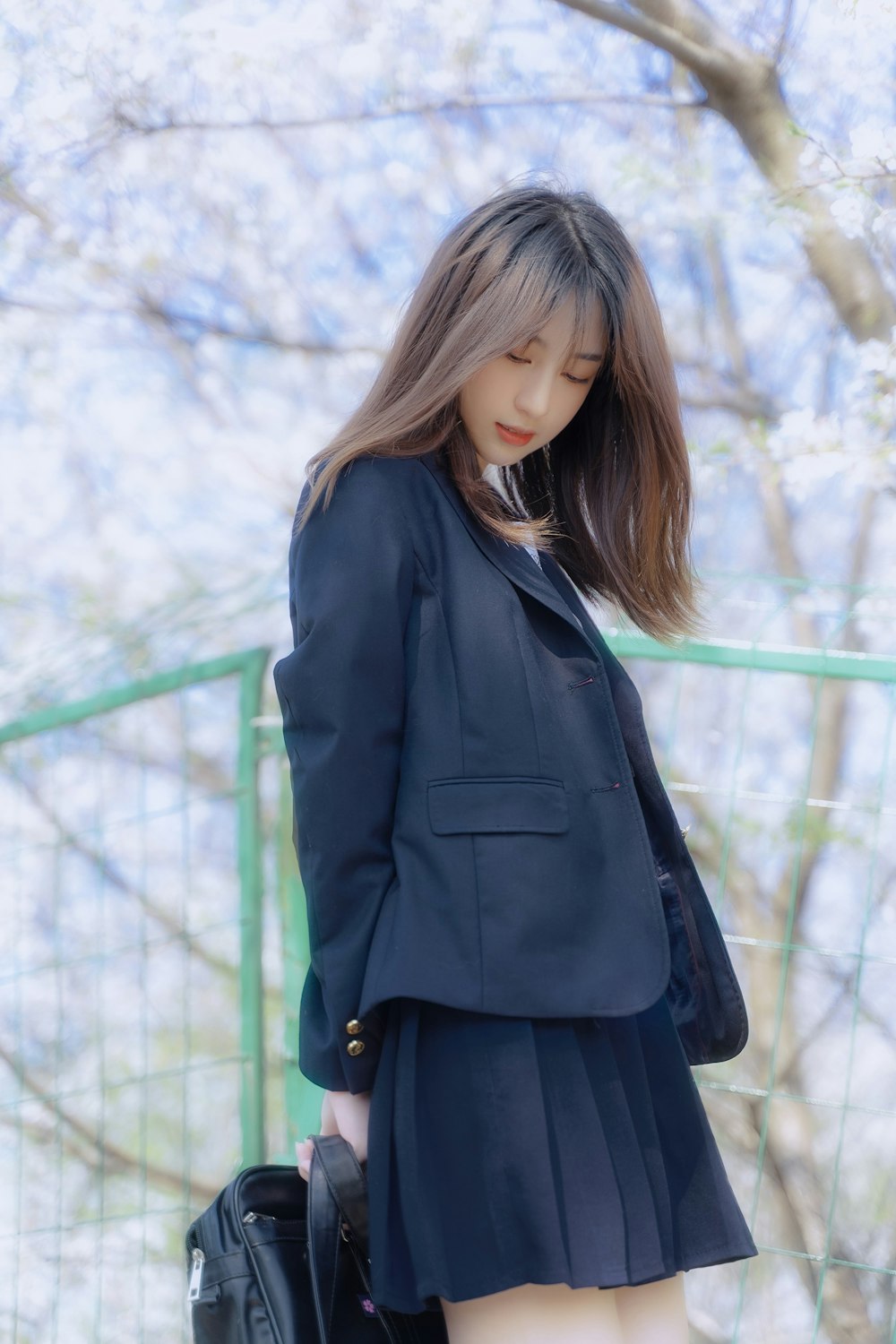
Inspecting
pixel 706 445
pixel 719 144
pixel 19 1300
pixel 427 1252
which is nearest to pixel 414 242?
pixel 719 144

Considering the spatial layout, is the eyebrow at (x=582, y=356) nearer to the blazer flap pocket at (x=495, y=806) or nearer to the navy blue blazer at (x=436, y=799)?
the navy blue blazer at (x=436, y=799)

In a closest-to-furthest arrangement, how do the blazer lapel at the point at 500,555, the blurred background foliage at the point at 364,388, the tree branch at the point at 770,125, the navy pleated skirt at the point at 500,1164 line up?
1. the navy pleated skirt at the point at 500,1164
2. the blazer lapel at the point at 500,555
3. the blurred background foliage at the point at 364,388
4. the tree branch at the point at 770,125

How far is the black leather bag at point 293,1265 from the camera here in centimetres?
134

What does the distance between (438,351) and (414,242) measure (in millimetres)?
3520

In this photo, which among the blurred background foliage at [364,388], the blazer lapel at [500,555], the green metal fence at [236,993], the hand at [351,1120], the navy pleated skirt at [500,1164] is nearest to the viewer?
the navy pleated skirt at [500,1164]

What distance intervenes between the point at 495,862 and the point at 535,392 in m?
0.57

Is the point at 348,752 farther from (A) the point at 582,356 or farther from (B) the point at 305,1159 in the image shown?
(A) the point at 582,356

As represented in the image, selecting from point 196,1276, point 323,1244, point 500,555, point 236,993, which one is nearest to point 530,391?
point 500,555

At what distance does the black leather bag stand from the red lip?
86 centimetres

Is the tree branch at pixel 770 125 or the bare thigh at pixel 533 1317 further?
the tree branch at pixel 770 125

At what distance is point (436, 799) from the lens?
1318mm

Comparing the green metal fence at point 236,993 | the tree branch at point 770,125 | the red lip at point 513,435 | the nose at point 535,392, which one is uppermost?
the tree branch at point 770,125

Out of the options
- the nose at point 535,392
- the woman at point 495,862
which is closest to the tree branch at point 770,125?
the woman at point 495,862

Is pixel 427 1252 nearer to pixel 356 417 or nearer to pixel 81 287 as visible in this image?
pixel 356 417
